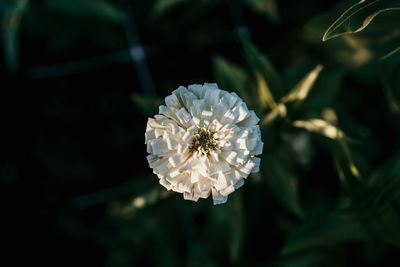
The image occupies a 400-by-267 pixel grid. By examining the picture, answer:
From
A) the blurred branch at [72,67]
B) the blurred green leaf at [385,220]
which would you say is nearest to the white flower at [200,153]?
the blurred green leaf at [385,220]

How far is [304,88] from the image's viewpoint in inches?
38.9

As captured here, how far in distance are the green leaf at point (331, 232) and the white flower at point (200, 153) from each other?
39 cm

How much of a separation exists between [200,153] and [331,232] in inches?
20.6

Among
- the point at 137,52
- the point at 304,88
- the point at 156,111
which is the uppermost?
the point at 137,52

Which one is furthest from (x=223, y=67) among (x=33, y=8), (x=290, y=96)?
(x=33, y=8)

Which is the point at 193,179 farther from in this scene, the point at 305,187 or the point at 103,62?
the point at 103,62

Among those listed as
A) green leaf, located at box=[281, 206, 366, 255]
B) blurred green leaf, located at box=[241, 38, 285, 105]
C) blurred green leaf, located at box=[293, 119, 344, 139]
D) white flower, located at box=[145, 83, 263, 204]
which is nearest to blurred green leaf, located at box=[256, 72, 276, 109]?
blurred green leaf, located at box=[241, 38, 285, 105]

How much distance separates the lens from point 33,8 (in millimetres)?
1536

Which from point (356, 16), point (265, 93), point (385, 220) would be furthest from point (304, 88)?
point (385, 220)

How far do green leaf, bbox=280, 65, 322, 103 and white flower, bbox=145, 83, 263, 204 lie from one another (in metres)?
0.25

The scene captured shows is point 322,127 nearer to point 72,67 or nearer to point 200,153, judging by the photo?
point 200,153

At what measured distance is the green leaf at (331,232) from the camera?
1039 mm

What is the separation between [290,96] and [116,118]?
108 cm

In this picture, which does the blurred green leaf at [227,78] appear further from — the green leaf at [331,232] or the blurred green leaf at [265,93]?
the green leaf at [331,232]
